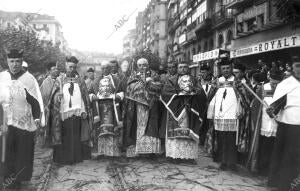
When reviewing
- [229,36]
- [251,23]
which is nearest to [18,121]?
[251,23]

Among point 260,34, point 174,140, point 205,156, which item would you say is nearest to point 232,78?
point 174,140

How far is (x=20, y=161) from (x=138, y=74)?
3.05m

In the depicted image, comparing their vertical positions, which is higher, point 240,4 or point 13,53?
point 240,4

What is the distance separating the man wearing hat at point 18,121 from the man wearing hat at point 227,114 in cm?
298

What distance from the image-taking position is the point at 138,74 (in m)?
8.20

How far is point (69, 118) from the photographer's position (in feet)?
25.6

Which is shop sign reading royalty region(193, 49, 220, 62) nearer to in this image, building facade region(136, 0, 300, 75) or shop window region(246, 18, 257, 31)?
building facade region(136, 0, 300, 75)

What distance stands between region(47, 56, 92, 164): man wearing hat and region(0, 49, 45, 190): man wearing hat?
1588 millimetres

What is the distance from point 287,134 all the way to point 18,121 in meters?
3.68

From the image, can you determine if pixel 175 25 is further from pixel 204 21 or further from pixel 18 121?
pixel 18 121

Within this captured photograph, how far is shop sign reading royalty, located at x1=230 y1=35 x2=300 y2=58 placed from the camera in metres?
16.4

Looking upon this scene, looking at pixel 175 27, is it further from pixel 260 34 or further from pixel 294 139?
pixel 294 139

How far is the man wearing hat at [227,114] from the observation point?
7.19m

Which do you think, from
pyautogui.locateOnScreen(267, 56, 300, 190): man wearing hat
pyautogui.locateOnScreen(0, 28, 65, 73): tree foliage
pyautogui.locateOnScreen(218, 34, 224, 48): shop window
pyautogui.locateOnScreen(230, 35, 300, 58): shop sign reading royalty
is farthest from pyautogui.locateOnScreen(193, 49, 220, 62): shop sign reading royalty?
pyautogui.locateOnScreen(267, 56, 300, 190): man wearing hat
